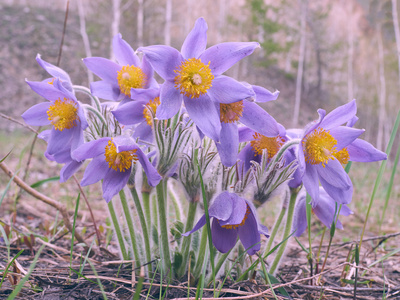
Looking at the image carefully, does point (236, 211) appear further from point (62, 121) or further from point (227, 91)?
point (62, 121)

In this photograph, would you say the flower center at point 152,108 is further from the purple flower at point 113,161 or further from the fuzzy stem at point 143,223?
the fuzzy stem at point 143,223

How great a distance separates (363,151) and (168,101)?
2.10 ft

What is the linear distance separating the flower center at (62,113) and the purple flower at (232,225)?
49 cm

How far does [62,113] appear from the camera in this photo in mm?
1054

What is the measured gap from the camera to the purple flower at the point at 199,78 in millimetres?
955

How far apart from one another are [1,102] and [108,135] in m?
12.8

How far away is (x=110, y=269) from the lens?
121 centimetres

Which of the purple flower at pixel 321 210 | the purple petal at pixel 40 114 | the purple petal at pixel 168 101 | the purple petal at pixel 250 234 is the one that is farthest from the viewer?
the purple flower at pixel 321 210

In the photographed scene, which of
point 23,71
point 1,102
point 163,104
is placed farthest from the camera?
point 23,71

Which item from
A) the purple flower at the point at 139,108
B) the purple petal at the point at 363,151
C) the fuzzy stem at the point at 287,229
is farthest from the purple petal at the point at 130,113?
the purple petal at the point at 363,151

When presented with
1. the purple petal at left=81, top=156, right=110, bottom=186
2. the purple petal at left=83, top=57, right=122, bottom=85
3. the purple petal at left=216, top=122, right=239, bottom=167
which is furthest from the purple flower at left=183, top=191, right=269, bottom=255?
the purple petal at left=83, top=57, right=122, bottom=85

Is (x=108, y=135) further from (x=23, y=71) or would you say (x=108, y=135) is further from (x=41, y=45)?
(x=41, y=45)

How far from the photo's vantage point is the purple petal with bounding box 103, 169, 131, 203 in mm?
1016

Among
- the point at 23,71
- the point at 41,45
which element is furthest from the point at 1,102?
the point at 41,45
